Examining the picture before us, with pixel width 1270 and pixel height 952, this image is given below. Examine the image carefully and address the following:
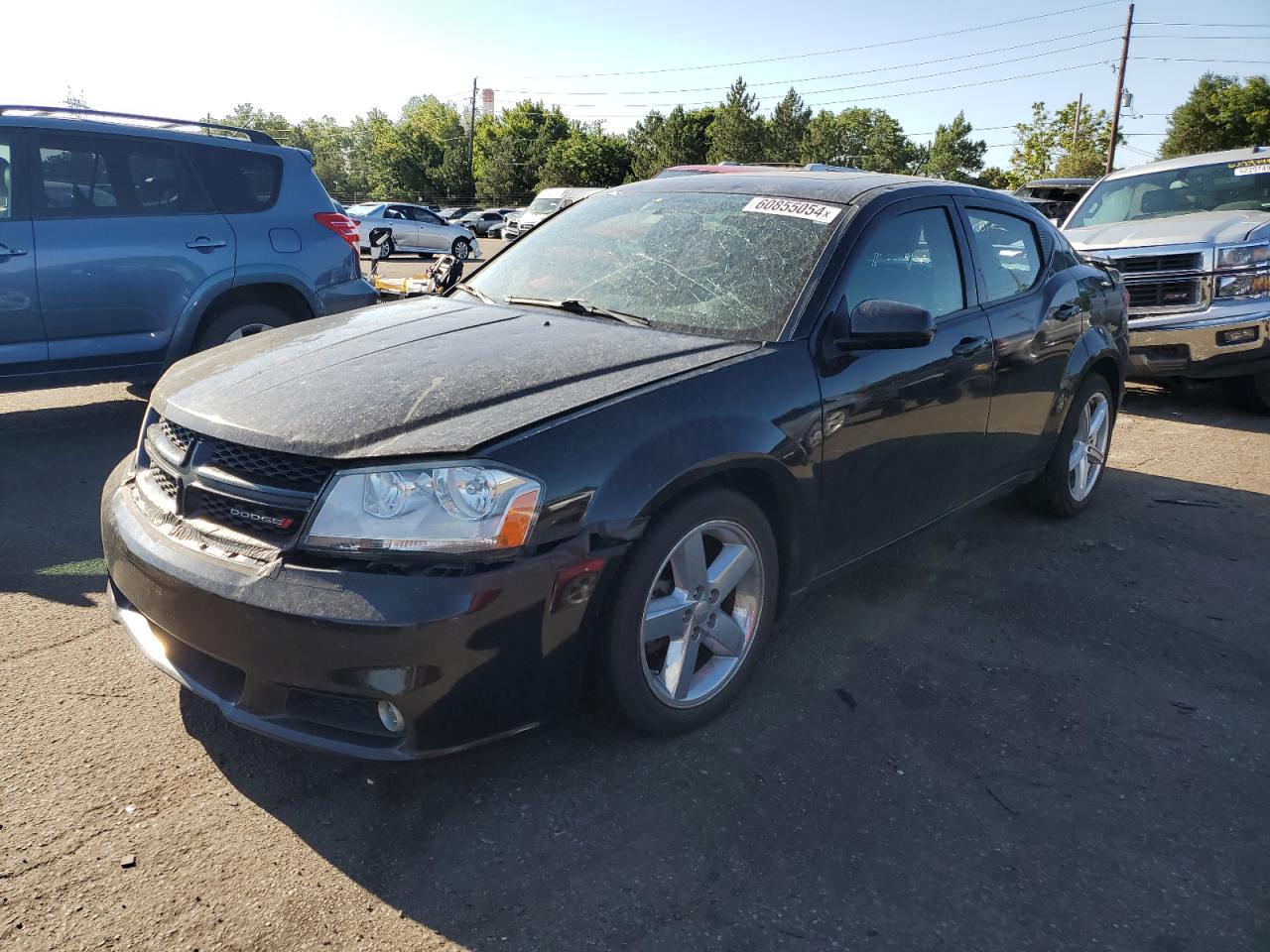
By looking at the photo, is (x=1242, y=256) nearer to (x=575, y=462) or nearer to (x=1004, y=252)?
(x=1004, y=252)

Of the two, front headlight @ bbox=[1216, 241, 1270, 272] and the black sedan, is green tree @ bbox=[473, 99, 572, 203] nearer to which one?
front headlight @ bbox=[1216, 241, 1270, 272]

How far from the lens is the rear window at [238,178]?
6.18m

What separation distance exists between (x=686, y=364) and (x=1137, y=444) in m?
5.29

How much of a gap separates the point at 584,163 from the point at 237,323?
72208 mm

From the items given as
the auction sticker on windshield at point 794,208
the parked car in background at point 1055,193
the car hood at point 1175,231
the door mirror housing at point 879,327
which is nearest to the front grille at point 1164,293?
the car hood at point 1175,231

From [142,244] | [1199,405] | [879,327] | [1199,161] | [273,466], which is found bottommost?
[1199,405]

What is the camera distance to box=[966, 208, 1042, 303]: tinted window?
409 cm

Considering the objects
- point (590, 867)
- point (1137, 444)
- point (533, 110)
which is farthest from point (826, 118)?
point (590, 867)

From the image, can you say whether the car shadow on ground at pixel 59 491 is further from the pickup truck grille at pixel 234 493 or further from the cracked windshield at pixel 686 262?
the cracked windshield at pixel 686 262

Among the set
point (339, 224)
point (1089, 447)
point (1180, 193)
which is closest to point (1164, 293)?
point (1180, 193)

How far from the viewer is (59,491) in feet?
16.4

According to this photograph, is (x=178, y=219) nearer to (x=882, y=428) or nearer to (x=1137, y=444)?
(x=882, y=428)

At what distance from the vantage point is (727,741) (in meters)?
2.91

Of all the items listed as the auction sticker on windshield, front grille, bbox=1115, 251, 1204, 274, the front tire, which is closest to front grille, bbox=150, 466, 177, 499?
the front tire
